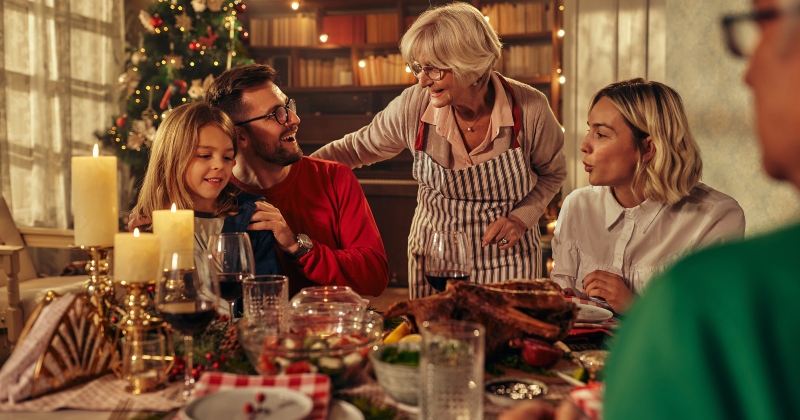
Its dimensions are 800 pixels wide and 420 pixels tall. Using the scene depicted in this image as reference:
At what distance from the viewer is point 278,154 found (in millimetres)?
2373

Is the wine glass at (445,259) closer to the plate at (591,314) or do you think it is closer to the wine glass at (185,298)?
the plate at (591,314)

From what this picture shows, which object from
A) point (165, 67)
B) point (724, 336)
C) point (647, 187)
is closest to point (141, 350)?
point (724, 336)

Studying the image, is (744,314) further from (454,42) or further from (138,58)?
(138,58)

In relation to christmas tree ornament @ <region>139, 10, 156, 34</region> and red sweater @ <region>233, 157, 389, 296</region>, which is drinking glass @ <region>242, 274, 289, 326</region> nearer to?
red sweater @ <region>233, 157, 389, 296</region>

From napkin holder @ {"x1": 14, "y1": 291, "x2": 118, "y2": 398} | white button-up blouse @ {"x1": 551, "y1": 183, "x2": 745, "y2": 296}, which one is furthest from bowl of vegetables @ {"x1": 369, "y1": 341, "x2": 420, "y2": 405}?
white button-up blouse @ {"x1": 551, "y1": 183, "x2": 745, "y2": 296}

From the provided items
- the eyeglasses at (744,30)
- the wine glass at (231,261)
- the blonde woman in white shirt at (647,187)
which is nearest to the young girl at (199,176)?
the wine glass at (231,261)

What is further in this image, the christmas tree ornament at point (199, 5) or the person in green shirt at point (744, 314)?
the christmas tree ornament at point (199, 5)

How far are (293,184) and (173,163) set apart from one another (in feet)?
1.49

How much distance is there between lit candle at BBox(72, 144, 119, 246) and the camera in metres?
1.36

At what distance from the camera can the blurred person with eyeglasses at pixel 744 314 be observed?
447mm

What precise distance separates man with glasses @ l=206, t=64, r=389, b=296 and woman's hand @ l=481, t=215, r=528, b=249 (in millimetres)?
371

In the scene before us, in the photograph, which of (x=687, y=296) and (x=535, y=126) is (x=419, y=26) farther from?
(x=687, y=296)

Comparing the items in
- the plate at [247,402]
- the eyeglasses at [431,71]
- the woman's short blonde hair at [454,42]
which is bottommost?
the plate at [247,402]

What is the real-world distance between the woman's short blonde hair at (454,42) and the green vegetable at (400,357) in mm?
1426
